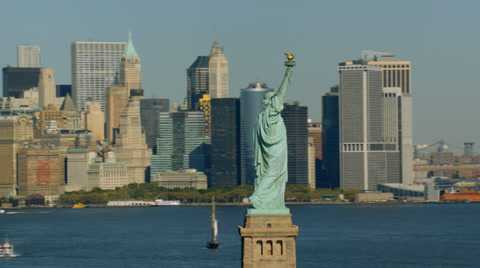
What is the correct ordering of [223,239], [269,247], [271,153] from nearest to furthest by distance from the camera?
[269,247]
[271,153]
[223,239]

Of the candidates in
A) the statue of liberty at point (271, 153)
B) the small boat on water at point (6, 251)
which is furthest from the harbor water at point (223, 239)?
the statue of liberty at point (271, 153)

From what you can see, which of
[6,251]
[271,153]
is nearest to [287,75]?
[271,153]

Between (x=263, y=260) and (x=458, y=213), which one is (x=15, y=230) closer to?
(x=458, y=213)

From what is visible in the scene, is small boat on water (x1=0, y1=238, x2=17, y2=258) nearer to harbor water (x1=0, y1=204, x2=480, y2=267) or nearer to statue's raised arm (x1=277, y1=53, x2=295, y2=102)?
harbor water (x1=0, y1=204, x2=480, y2=267)

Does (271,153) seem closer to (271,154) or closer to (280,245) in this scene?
(271,154)

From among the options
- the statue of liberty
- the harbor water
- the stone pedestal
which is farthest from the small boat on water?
the stone pedestal
